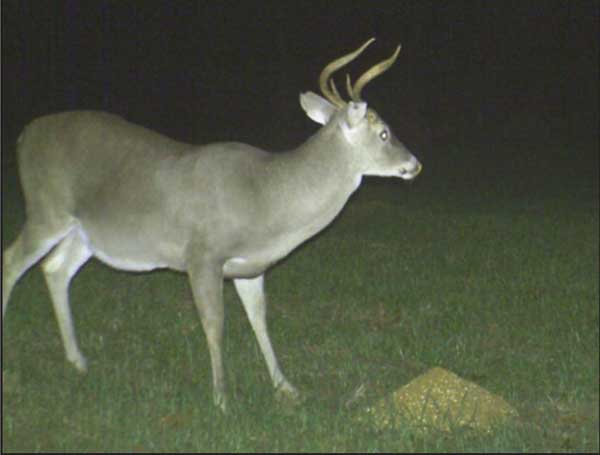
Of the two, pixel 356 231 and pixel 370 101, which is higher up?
pixel 356 231

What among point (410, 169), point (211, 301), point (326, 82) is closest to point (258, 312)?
point (211, 301)

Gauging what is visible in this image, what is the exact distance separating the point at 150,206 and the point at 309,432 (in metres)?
1.82

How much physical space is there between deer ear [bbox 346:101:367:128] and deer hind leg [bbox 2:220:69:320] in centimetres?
176

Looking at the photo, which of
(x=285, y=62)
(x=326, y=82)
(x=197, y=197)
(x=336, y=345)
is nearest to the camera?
(x=197, y=197)

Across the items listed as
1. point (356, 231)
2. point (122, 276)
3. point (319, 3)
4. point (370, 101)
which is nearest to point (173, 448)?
point (122, 276)

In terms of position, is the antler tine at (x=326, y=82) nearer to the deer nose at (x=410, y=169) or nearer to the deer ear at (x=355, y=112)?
the deer ear at (x=355, y=112)

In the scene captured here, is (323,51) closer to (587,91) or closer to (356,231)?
(587,91)

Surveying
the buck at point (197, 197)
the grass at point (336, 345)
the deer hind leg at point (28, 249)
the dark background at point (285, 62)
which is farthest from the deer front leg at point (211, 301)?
the dark background at point (285, 62)

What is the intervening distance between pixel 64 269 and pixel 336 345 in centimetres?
169

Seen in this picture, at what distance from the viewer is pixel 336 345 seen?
27.8 feet

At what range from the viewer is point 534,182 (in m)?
18.7

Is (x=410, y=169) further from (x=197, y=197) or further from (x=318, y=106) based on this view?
(x=197, y=197)

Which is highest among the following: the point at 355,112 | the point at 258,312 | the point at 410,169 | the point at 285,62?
the point at 355,112

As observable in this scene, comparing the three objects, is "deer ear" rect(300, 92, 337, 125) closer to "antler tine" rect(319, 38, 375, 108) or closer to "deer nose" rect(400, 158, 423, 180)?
"antler tine" rect(319, 38, 375, 108)
